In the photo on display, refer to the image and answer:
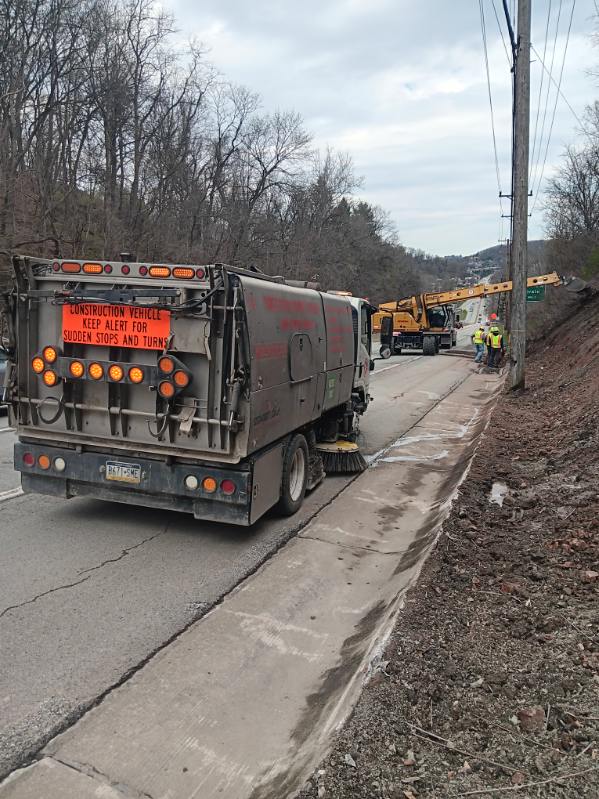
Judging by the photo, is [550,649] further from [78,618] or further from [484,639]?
[78,618]

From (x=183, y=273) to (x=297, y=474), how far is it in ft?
9.23

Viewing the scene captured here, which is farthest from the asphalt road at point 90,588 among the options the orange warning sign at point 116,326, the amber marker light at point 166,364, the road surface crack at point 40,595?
the orange warning sign at point 116,326

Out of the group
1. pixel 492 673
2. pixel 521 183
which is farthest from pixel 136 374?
pixel 521 183

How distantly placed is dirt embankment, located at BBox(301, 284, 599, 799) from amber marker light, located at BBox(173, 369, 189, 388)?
8.31ft

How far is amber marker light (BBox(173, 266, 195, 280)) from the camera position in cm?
536

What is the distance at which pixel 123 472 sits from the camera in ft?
19.2

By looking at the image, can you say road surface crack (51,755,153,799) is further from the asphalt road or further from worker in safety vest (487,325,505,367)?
worker in safety vest (487,325,505,367)

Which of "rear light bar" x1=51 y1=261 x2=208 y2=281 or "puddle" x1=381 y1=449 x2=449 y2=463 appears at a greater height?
"rear light bar" x1=51 y1=261 x2=208 y2=281

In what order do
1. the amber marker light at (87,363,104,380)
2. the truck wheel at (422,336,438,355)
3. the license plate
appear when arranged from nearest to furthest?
the amber marker light at (87,363,104,380)
the license plate
the truck wheel at (422,336,438,355)

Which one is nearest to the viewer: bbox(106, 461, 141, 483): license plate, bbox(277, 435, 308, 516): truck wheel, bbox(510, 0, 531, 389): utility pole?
bbox(106, 461, 141, 483): license plate

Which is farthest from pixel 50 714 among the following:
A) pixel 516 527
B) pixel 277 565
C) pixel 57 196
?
pixel 57 196

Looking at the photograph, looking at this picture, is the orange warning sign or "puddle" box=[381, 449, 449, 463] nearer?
the orange warning sign

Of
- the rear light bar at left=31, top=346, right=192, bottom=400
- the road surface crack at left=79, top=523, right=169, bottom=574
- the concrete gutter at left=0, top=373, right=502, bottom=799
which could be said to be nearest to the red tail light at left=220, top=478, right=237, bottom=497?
the concrete gutter at left=0, top=373, right=502, bottom=799

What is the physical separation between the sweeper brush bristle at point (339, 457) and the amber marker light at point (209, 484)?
130 inches
